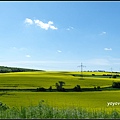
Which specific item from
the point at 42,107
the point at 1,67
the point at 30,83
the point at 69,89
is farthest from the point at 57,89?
the point at 1,67

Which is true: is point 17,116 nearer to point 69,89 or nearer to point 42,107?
point 42,107

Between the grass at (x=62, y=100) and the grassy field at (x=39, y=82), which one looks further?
the grassy field at (x=39, y=82)

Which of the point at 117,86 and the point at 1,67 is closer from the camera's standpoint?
the point at 117,86

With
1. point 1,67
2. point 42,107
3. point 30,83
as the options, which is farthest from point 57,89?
point 1,67

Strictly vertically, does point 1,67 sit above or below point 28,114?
above

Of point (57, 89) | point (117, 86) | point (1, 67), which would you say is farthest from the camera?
point (1, 67)

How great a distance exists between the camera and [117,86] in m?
83.2

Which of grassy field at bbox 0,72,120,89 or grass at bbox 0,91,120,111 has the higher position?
grassy field at bbox 0,72,120,89

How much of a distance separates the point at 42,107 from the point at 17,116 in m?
1.30

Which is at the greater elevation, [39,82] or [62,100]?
[39,82]

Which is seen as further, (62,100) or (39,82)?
(39,82)

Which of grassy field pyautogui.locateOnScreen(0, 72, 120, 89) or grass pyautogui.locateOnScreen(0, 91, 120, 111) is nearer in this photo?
grass pyautogui.locateOnScreen(0, 91, 120, 111)

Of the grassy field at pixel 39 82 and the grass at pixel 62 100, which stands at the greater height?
the grassy field at pixel 39 82

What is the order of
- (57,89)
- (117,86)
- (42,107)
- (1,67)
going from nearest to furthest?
(42,107)
(57,89)
(117,86)
(1,67)
